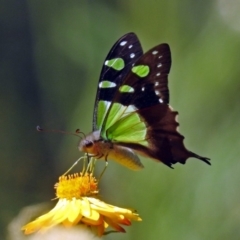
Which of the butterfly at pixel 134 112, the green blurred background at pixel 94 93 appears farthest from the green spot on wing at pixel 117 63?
the green blurred background at pixel 94 93

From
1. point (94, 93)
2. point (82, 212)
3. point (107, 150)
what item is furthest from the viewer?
point (94, 93)

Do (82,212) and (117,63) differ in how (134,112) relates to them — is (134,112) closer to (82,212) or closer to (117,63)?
(117,63)

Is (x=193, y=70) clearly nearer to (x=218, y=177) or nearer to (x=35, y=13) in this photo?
(x=218, y=177)

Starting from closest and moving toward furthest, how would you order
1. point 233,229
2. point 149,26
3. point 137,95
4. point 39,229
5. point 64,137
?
1. point 39,229
2. point 137,95
3. point 233,229
4. point 149,26
5. point 64,137

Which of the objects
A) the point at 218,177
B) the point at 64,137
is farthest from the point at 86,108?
the point at 218,177

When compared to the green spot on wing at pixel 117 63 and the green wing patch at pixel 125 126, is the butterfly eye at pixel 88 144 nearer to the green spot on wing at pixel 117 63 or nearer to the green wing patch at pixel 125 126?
the green wing patch at pixel 125 126

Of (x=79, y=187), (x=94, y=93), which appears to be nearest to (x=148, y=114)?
(x=79, y=187)
